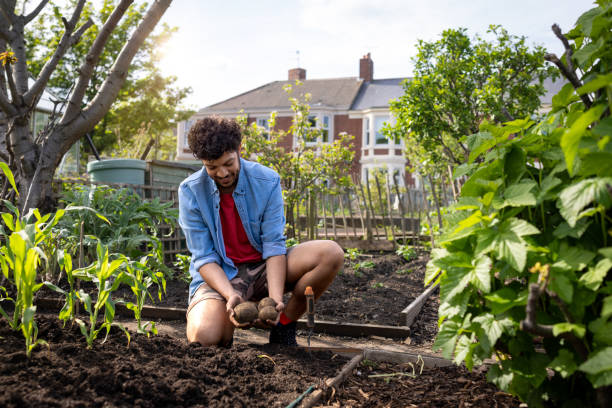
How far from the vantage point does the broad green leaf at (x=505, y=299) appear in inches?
50.7

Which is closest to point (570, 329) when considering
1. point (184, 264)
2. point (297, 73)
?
point (184, 264)

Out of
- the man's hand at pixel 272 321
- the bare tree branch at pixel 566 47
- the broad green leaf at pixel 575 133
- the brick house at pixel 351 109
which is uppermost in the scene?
the brick house at pixel 351 109

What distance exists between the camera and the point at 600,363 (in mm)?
1087

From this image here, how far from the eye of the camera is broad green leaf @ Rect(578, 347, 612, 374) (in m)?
1.07

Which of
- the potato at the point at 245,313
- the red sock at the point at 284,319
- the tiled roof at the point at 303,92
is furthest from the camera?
the tiled roof at the point at 303,92

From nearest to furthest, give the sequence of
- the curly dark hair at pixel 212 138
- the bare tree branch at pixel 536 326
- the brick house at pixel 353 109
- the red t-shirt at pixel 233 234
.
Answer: the bare tree branch at pixel 536 326, the curly dark hair at pixel 212 138, the red t-shirt at pixel 233 234, the brick house at pixel 353 109

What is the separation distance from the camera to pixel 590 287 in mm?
Result: 1174

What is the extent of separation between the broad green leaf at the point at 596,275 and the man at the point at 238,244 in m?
1.58

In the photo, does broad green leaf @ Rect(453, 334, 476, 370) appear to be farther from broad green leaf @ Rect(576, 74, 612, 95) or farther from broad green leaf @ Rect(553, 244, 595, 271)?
broad green leaf @ Rect(576, 74, 612, 95)

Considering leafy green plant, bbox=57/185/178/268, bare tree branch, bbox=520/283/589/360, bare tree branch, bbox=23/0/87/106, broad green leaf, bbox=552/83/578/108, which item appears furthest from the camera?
leafy green plant, bbox=57/185/178/268

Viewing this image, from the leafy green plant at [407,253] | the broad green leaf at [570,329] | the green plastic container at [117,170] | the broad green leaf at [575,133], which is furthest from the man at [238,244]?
the leafy green plant at [407,253]

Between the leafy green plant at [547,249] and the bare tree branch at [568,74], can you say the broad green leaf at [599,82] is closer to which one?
the leafy green plant at [547,249]

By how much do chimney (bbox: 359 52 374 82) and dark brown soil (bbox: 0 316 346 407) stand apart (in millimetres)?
27118

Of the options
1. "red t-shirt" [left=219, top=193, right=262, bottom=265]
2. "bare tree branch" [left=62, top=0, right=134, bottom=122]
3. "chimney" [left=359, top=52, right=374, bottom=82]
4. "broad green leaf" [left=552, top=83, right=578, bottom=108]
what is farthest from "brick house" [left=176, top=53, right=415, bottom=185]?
"broad green leaf" [left=552, top=83, right=578, bottom=108]
